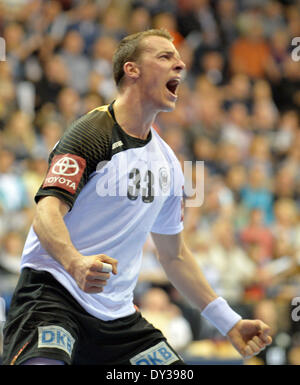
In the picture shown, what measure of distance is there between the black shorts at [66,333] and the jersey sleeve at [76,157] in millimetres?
516

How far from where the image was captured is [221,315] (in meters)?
4.10

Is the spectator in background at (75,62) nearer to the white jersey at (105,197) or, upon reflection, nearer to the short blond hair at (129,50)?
the short blond hair at (129,50)

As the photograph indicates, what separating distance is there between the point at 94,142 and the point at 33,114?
601 cm

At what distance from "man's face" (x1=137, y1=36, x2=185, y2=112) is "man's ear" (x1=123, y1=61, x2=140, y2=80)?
2cm

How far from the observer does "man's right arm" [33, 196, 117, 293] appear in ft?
9.64

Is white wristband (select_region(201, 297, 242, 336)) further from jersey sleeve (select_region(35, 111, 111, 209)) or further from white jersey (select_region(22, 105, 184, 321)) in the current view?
jersey sleeve (select_region(35, 111, 111, 209))

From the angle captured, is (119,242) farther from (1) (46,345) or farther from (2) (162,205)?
(1) (46,345)

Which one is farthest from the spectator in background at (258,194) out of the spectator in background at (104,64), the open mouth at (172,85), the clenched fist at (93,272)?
the clenched fist at (93,272)

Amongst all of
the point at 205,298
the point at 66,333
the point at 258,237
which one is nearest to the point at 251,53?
the point at 258,237

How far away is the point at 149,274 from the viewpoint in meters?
8.09

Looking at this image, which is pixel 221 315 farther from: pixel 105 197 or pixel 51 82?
pixel 51 82

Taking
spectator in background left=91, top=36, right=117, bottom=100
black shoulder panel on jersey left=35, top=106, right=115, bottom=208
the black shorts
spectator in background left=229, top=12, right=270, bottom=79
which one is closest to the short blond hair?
black shoulder panel on jersey left=35, top=106, right=115, bottom=208

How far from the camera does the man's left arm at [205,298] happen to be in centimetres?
396

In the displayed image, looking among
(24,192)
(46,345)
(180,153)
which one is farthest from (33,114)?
(46,345)
